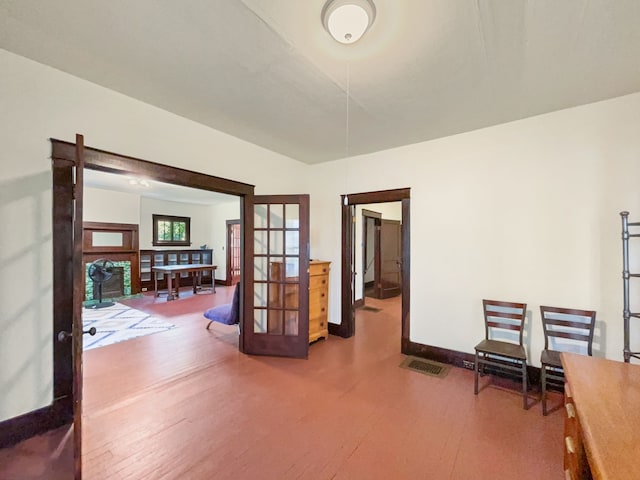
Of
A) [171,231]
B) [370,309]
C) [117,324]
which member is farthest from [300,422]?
[171,231]

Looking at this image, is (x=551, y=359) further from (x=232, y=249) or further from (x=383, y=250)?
(x=232, y=249)

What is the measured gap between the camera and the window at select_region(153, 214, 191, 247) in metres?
7.81

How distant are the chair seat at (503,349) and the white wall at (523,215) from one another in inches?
12.6

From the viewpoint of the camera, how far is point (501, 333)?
9.38 ft

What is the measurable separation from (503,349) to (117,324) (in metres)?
5.52

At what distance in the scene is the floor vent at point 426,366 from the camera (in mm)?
2986

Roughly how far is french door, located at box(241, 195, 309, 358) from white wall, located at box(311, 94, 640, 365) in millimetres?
1337

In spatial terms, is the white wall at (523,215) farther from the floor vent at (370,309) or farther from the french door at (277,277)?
the floor vent at (370,309)

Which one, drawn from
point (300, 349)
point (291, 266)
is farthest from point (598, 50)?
point (300, 349)

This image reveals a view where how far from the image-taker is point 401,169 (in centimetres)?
358

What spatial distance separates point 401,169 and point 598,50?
196cm

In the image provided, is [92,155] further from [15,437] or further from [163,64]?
[15,437]

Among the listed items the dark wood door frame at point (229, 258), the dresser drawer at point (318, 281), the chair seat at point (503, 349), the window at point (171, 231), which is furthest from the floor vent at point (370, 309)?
the window at point (171, 231)

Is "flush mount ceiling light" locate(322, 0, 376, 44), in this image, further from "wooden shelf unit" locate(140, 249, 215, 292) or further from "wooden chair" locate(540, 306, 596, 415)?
"wooden shelf unit" locate(140, 249, 215, 292)
